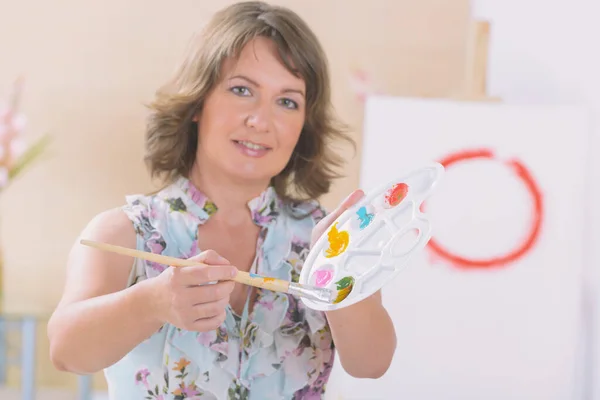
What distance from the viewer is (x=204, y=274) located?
0.71 metres

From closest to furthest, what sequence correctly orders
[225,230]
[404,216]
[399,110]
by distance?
[404,216] → [225,230] → [399,110]

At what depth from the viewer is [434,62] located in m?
2.18

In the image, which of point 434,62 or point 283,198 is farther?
point 434,62

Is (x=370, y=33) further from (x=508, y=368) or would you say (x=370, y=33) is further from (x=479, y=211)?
(x=508, y=368)

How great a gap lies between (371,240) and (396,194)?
6cm

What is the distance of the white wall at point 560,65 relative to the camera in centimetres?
146

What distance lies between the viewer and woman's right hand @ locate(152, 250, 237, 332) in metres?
0.71

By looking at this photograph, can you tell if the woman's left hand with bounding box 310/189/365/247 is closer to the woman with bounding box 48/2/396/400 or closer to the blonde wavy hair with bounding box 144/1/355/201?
the woman with bounding box 48/2/396/400

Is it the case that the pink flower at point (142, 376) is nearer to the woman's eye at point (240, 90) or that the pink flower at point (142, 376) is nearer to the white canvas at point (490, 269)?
the woman's eye at point (240, 90)

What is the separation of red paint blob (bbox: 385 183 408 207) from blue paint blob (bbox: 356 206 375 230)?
0.09ft

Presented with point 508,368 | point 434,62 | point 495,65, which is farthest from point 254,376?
point 434,62

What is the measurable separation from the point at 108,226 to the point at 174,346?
0.17m

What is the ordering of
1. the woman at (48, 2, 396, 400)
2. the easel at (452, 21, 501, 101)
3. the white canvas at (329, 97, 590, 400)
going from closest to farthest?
1. the woman at (48, 2, 396, 400)
2. the white canvas at (329, 97, 590, 400)
3. the easel at (452, 21, 501, 101)

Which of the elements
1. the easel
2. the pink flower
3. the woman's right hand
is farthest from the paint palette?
the easel
